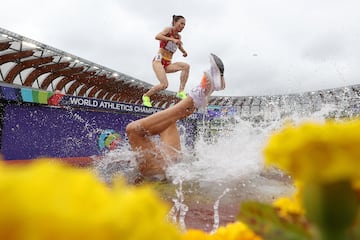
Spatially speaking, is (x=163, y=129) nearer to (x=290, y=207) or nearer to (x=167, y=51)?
(x=290, y=207)

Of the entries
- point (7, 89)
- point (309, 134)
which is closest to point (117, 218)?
point (309, 134)

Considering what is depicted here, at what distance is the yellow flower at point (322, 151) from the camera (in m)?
0.24

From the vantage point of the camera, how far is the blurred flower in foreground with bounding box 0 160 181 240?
0.63 ft

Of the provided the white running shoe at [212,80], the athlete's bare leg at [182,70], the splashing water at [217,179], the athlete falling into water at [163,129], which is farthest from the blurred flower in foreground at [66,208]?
the athlete's bare leg at [182,70]

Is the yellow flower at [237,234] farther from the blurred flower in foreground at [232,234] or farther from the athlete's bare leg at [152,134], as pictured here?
the athlete's bare leg at [152,134]

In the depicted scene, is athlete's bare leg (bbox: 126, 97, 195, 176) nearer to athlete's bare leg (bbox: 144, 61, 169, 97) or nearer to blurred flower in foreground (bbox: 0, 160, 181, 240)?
blurred flower in foreground (bbox: 0, 160, 181, 240)

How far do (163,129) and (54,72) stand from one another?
44.7ft

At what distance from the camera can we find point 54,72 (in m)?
15.0

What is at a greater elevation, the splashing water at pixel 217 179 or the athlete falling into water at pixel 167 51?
the athlete falling into water at pixel 167 51

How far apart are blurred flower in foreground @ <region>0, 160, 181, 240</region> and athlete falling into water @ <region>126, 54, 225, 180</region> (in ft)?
6.53

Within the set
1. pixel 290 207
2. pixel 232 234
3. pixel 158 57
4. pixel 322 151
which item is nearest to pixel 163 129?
pixel 232 234

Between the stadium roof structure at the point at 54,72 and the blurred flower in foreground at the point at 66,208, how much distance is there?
1107 cm

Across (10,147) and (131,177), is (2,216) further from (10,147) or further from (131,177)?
(10,147)

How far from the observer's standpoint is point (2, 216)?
0.20 m
